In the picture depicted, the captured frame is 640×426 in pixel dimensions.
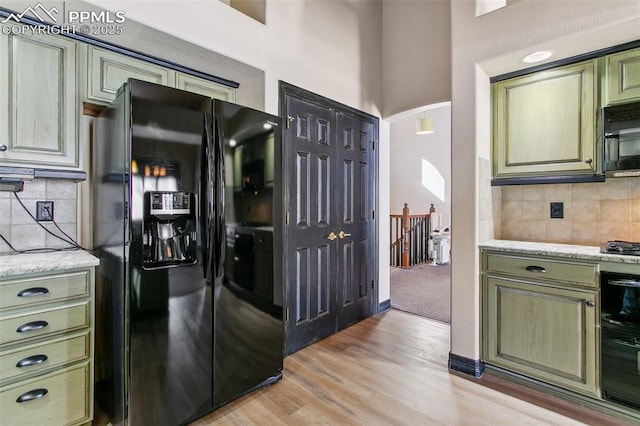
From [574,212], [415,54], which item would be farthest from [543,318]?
[415,54]

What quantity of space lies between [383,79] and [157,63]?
Answer: 97.6 inches

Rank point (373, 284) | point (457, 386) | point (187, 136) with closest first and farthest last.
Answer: point (187, 136) < point (457, 386) < point (373, 284)

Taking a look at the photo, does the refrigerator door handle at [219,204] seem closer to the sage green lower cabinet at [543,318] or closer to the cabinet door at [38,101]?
the cabinet door at [38,101]

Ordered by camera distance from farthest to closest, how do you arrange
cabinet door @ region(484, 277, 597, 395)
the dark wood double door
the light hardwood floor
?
the dark wood double door < cabinet door @ region(484, 277, 597, 395) < the light hardwood floor

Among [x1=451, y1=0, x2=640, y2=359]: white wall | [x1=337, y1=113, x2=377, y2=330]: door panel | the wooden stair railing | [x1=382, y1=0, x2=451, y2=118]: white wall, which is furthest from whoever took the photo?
the wooden stair railing

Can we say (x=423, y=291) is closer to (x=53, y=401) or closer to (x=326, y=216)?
(x=326, y=216)

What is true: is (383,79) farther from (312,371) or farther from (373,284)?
(312,371)

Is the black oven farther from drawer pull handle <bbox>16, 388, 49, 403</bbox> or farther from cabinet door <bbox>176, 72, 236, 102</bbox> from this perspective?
drawer pull handle <bbox>16, 388, 49, 403</bbox>

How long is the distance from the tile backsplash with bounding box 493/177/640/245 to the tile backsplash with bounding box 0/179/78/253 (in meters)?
3.17

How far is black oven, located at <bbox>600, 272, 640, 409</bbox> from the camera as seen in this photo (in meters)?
1.84

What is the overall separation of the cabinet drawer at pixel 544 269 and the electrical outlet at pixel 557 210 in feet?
2.08

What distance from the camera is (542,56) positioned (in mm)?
2262

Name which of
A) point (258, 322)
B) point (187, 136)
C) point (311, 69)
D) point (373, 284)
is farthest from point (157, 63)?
point (373, 284)

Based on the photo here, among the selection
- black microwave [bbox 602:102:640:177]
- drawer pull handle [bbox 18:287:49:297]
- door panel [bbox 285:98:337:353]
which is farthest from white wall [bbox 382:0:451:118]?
drawer pull handle [bbox 18:287:49:297]
